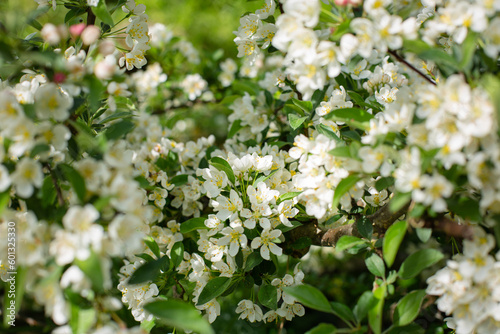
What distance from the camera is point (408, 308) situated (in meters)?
1.12

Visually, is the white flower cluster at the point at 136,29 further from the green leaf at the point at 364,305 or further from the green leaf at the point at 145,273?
the green leaf at the point at 364,305

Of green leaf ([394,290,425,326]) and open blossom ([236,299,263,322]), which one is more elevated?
green leaf ([394,290,425,326])

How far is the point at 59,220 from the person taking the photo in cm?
100

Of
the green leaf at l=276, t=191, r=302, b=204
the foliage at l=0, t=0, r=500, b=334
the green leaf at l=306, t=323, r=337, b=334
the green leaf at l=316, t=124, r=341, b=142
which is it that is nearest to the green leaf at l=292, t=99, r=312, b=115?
the foliage at l=0, t=0, r=500, b=334

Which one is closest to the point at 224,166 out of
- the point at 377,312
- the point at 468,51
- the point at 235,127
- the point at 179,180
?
the point at 179,180

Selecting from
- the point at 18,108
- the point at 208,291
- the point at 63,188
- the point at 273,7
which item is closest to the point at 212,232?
the point at 208,291

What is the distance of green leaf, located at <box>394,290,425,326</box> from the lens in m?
1.11

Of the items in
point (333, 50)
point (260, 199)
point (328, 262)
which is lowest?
point (328, 262)

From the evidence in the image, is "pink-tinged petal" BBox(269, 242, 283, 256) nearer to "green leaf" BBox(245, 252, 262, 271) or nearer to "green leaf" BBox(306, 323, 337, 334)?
"green leaf" BBox(245, 252, 262, 271)

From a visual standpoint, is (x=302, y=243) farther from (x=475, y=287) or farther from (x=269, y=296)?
(x=475, y=287)

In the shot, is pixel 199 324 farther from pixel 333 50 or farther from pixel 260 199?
pixel 333 50

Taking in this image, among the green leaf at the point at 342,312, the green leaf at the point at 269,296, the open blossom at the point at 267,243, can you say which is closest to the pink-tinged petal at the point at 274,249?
the open blossom at the point at 267,243

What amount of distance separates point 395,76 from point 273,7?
1.82 ft

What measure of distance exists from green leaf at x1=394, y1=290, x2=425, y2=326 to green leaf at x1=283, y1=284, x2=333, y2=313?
7.4 inches
